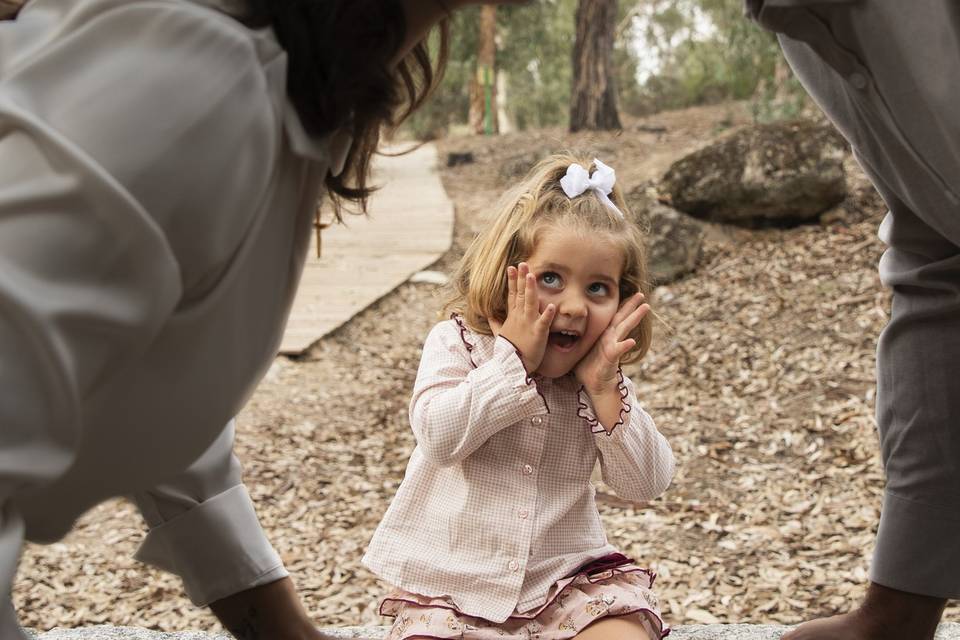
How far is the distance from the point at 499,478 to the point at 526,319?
377 mm

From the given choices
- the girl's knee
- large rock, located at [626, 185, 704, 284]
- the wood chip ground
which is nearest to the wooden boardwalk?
the wood chip ground

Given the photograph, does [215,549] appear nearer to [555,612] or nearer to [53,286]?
[555,612]

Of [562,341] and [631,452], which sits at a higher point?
[562,341]

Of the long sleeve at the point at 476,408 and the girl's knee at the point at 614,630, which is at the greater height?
the long sleeve at the point at 476,408

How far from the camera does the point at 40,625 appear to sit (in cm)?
396

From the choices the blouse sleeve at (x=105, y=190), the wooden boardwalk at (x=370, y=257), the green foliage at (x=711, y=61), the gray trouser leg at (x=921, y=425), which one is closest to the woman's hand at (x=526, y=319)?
the gray trouser leg at (x=921, y=425)

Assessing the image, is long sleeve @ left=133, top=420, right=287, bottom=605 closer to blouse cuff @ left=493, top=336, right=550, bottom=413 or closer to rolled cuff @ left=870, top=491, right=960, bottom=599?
blouse cuff @ left=493, top=336, right=550, bottom=413

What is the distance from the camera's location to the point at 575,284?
2.28m

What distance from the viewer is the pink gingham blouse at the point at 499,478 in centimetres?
221

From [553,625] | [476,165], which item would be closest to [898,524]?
[553,625]

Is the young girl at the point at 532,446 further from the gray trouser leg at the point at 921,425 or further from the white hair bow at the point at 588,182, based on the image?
the gray trouser leg at the point at 921,425

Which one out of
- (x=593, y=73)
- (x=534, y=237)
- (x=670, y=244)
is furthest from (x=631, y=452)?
(x=593, y=73)

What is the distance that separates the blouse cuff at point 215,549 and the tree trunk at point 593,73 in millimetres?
10949

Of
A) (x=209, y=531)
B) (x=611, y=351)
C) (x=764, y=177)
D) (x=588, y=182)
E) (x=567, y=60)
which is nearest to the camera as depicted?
(x=209, y=531)
